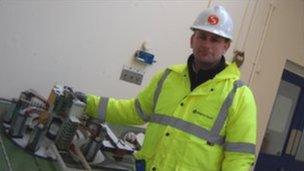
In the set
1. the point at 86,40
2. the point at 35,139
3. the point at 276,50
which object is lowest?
the point at 35,139

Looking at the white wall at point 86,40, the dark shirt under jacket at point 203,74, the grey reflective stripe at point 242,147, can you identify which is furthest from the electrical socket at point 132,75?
the grey reflective stripe at point 242,147

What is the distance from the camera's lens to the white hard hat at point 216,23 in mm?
2022

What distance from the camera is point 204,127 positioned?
2.01 metres

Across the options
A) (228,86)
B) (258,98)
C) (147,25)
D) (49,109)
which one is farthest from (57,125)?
(258,98)

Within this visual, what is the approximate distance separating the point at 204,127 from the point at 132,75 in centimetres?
158

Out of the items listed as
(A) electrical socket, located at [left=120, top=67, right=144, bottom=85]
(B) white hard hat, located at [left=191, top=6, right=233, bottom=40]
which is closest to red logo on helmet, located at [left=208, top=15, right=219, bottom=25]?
(B) white hard hat, located at [left=191, top=6, right=233, bottom=40]

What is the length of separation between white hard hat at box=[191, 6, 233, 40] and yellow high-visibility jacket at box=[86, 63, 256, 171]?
17 centimetres

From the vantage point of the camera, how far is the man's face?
202cm

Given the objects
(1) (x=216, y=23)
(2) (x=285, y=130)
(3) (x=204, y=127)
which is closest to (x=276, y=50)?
(2) (x=285, y=130)

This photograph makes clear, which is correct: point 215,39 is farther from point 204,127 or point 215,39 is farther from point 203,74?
point 204,127

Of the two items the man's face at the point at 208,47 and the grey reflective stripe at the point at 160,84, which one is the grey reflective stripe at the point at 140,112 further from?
the man's face at the point at 208,47

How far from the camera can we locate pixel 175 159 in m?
2.03

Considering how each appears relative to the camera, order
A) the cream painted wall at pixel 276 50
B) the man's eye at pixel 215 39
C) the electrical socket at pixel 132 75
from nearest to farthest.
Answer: the man's eye at pixel 215 39 < the electrical socket at pixel 132 75 < the cream painted wall at pixel 276 50

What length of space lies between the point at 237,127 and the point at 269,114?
3109 mm
